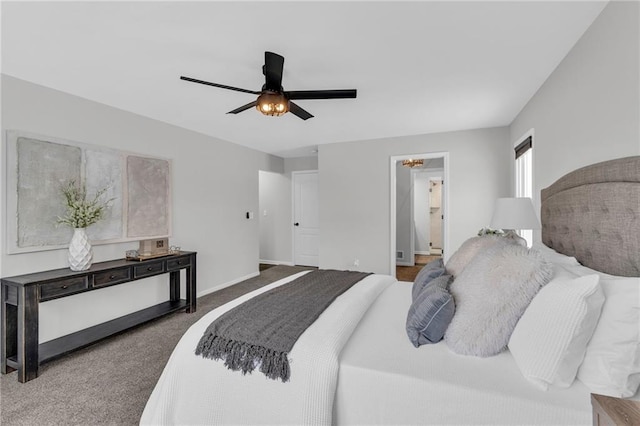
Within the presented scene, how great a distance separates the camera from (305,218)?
6.49m

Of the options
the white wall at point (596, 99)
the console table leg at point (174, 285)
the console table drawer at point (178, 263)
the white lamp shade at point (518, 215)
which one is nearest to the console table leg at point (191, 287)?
the console table drawer at point (178, 263)

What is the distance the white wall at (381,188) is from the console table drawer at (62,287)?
11.3ft

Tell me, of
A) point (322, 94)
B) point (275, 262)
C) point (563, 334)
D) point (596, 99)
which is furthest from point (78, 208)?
point (275, 262)

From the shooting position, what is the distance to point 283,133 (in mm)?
4438

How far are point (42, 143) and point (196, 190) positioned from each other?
1793 millimetres

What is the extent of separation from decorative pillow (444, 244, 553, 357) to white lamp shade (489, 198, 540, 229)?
1.09m

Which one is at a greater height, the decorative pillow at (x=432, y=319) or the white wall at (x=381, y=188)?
the white wall at (x=381, y=188)

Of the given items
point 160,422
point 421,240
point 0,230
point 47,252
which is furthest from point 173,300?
point 421,240

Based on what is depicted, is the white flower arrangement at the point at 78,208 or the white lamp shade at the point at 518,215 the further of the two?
the white flower arrangement at the point at 78,208

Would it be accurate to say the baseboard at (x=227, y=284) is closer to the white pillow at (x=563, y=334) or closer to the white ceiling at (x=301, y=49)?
the white ceiling at (x=301, y=49)

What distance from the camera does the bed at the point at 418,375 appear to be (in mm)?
1051

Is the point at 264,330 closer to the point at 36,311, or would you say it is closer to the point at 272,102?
the point at 272,102

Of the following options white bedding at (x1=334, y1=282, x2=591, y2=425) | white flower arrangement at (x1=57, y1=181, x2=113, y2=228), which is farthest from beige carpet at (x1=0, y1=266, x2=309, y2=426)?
white bedding at (x1=334, y1=282, x2=591, y2=425)

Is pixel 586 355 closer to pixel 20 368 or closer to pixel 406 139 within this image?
pixel 20 368
